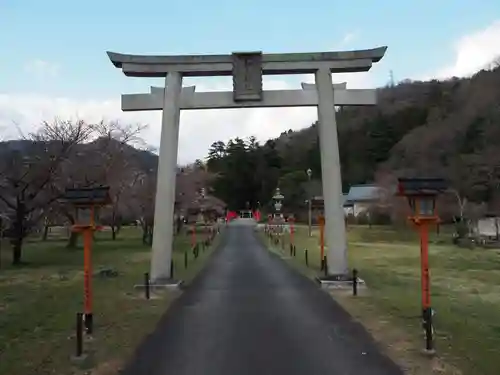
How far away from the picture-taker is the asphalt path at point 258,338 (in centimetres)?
755

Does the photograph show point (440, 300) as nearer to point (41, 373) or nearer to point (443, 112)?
point (41, 373)

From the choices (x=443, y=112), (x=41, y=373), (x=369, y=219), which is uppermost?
(x=443, y=112)

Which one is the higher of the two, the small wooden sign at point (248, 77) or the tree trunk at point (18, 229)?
the small wooden sign at point (248, 77)

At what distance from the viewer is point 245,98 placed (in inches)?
661

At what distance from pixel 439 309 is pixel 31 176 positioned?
21.0 m

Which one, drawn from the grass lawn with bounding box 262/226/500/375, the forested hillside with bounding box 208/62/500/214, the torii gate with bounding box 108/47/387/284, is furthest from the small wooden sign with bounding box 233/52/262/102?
the forested hillside with bounding box 208/62/500/214

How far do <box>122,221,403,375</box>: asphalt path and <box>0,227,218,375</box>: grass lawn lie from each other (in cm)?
44

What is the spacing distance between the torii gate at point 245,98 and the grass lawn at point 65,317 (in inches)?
102

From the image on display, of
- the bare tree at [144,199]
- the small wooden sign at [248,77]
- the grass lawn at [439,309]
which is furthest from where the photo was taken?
the bare tree at [144,199]

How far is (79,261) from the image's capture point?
1110 inches

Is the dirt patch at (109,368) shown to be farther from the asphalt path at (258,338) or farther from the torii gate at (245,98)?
the torii gate at (245,98)

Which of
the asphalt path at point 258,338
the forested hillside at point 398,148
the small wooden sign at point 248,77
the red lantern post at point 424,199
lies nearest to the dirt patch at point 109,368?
the asphalt path at point 258,338

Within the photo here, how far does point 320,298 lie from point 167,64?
829 cm

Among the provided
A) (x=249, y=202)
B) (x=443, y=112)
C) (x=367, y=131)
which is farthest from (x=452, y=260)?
(x=249, y=202)
